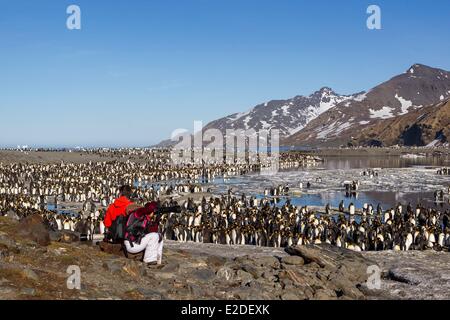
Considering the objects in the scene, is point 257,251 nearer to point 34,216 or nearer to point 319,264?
point 319,264

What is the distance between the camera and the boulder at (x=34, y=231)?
11539 millimetres

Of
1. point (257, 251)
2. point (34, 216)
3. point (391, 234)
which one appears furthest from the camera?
point (391, 234)

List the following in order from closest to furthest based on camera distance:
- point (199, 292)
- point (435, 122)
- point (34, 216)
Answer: point (199, 292) < point (34, 216) < point (435, 122)

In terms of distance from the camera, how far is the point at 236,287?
11.1 meters

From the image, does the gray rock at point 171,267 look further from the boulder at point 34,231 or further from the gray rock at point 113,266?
the boulder at point 34,231

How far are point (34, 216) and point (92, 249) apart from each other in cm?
167

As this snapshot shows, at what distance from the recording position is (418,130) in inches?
6909

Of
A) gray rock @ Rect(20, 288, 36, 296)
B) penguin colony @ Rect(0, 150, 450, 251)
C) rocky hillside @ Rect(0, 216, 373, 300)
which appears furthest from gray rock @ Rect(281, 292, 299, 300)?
gray rock @ Rect(20, 288, 36, 296)

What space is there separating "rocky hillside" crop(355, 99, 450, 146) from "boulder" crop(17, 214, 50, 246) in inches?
6606

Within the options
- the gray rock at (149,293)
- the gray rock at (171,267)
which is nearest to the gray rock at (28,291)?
the gray rock at (149,293)

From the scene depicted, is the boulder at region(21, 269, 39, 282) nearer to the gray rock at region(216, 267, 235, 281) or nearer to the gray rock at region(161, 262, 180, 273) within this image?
the gray rock at region(161, 262, 180, 273)

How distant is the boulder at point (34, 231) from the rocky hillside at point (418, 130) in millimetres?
167799
